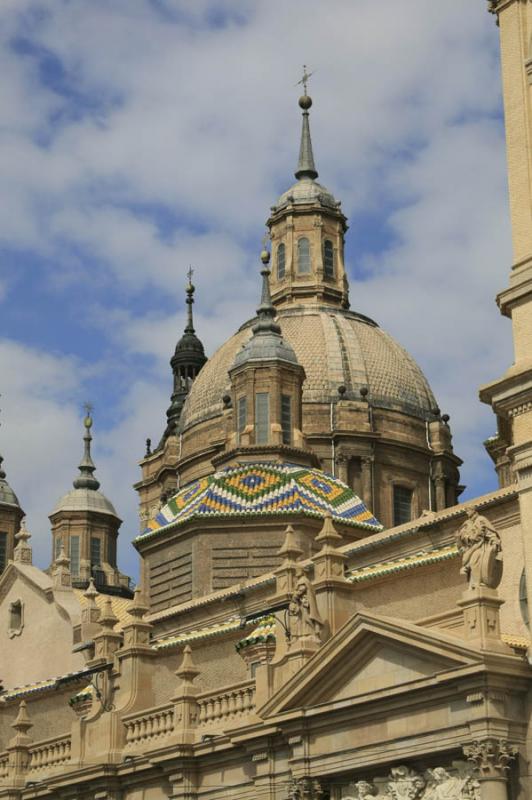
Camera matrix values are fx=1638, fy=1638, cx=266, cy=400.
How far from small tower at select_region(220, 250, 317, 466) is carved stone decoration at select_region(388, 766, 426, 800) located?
21608 millimetres

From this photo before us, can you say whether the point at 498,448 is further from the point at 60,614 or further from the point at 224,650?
the point at 60,614

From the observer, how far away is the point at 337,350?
65.1 m

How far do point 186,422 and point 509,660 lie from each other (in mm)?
41271

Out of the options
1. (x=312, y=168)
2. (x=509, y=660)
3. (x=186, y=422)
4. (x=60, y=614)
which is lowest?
(x=509, y=660)

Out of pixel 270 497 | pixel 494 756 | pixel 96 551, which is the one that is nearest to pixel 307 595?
pixel 494 756

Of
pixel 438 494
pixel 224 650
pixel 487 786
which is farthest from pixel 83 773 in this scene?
pixel 438 494

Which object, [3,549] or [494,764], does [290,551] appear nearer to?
[494,764]

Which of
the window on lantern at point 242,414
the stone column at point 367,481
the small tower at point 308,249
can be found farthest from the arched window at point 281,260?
the window on lantern at point 242,414

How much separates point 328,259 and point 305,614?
38321 mm

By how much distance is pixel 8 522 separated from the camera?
69.3 meters

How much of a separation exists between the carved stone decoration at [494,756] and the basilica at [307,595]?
41mm

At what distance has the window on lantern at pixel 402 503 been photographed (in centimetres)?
6272

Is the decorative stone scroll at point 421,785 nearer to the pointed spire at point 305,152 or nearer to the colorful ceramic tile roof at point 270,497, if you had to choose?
the colorful ceramic tile roof at point 270,497

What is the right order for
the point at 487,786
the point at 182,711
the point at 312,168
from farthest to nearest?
the point at 312,168 → the point at 182,711 → the point at 487,786
